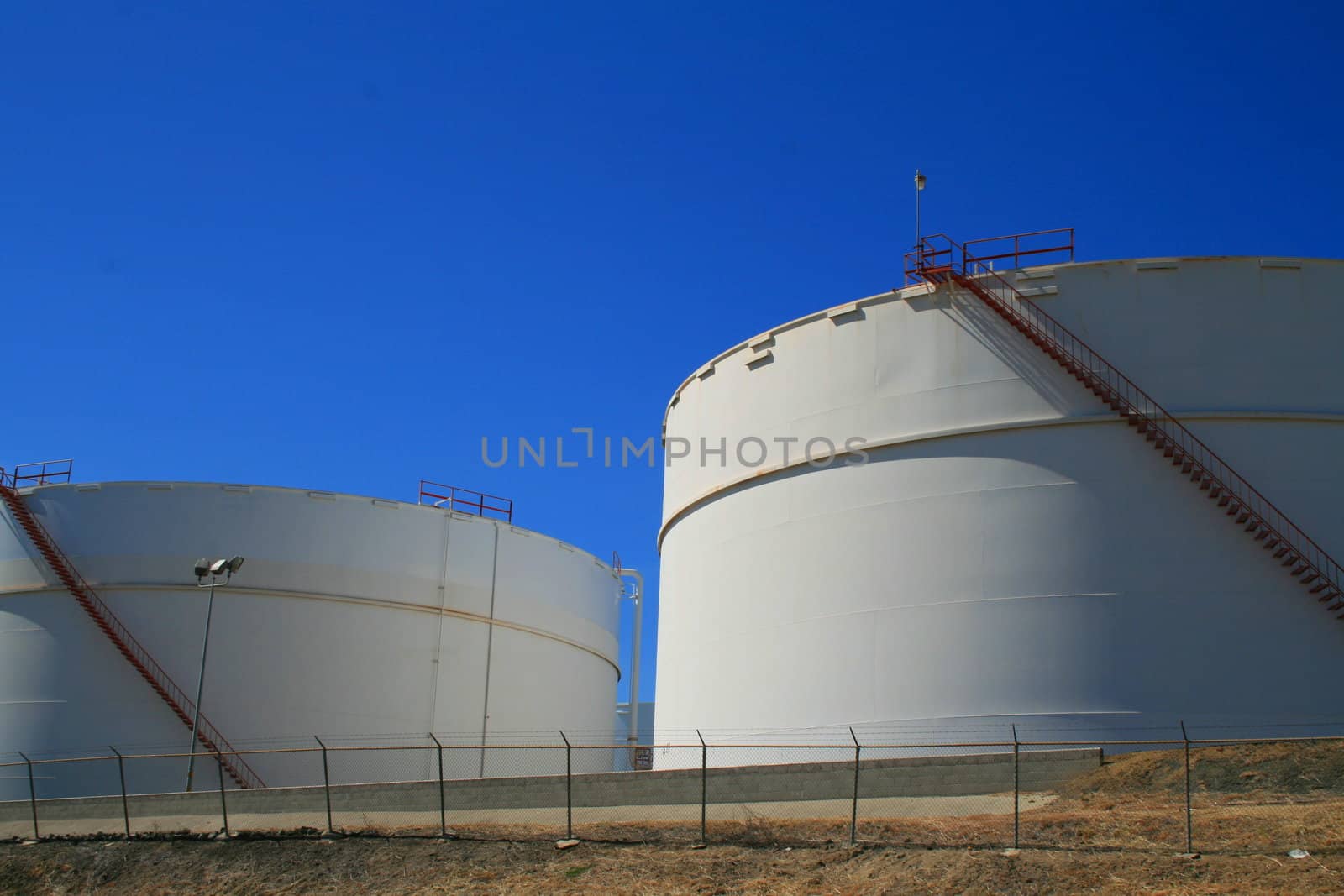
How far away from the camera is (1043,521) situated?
20.6m

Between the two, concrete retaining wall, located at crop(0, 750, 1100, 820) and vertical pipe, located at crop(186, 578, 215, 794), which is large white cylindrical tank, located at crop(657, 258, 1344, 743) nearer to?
concrete retaining wall, located at crop(0, 750, 1100, 820)

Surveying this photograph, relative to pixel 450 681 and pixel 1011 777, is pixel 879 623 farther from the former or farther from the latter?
pixel 450 681

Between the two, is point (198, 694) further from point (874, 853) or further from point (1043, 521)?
point (1043, 521)

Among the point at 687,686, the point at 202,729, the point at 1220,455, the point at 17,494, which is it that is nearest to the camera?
the point at 1220,455

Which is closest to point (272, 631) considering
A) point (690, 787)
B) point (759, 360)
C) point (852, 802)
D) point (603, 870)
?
point (759, 360)

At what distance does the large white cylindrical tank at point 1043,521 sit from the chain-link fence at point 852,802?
90 cm

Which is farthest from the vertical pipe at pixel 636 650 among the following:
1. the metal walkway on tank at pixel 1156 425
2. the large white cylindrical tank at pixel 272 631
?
the metal walkway on tank at pixel 1156 425

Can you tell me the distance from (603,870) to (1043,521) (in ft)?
27.3

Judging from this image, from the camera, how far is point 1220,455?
66.9ft

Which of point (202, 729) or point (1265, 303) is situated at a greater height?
point (1265, 303)

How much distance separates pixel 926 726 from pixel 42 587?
62.5 ft

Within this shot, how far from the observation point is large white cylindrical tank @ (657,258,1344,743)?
19672mm

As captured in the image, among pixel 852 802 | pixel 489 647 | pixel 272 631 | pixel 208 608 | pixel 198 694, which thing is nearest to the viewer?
pixel 852 802

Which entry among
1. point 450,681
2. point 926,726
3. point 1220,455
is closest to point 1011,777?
point 926,726
